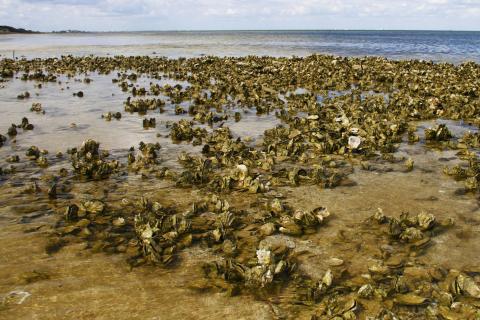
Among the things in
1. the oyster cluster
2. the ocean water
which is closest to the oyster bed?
the oyster cluster

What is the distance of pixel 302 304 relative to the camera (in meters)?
4.24

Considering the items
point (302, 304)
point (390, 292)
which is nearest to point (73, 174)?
point (302, 304)

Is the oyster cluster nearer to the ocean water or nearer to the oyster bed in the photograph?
the oyster bed

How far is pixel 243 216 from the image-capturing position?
20.8ft

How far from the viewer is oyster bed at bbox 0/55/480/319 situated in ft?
14.2

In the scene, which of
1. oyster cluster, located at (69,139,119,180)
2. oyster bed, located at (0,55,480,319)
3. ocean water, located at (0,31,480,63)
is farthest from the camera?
ocean water, located at (0,31,480,63)

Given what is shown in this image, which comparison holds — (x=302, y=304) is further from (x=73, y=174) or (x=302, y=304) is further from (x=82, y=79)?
(x=82, y=79)

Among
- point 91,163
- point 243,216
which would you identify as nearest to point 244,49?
point 91,163

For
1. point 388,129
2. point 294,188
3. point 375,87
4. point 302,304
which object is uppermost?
point 375,87

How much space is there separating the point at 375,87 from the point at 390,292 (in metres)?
16.8

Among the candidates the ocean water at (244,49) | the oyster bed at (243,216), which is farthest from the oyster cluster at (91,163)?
the ocean water at (244,49)

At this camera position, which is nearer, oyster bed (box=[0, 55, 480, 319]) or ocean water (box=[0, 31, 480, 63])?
oyster bed (box=[0, 55, 480, 319])

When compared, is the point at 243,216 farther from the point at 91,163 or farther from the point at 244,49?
the point at 244,49

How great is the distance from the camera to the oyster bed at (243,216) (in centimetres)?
432
